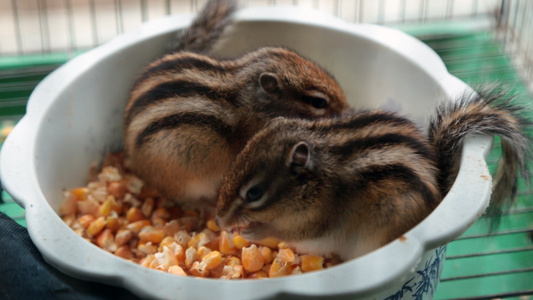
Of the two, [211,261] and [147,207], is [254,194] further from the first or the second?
[147,207]

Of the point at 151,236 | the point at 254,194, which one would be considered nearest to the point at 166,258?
the point at 151,236

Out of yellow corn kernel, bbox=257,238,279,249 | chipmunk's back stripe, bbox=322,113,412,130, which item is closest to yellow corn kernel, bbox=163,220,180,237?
yellow corn kernel, bbox=257,238,279,249

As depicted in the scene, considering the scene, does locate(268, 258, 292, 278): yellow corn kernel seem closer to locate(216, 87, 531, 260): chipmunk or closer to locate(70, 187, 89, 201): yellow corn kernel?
locate(216, 87, 531, 260): chipmunk

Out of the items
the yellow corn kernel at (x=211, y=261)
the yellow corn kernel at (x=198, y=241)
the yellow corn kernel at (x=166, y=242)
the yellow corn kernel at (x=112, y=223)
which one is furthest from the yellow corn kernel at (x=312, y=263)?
the yellow corn kernel at (x=112, y=223)

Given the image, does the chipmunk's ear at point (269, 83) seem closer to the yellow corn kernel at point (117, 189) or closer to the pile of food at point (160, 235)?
the pile of food at point (160, 235)

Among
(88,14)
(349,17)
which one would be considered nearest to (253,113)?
(349,17)
